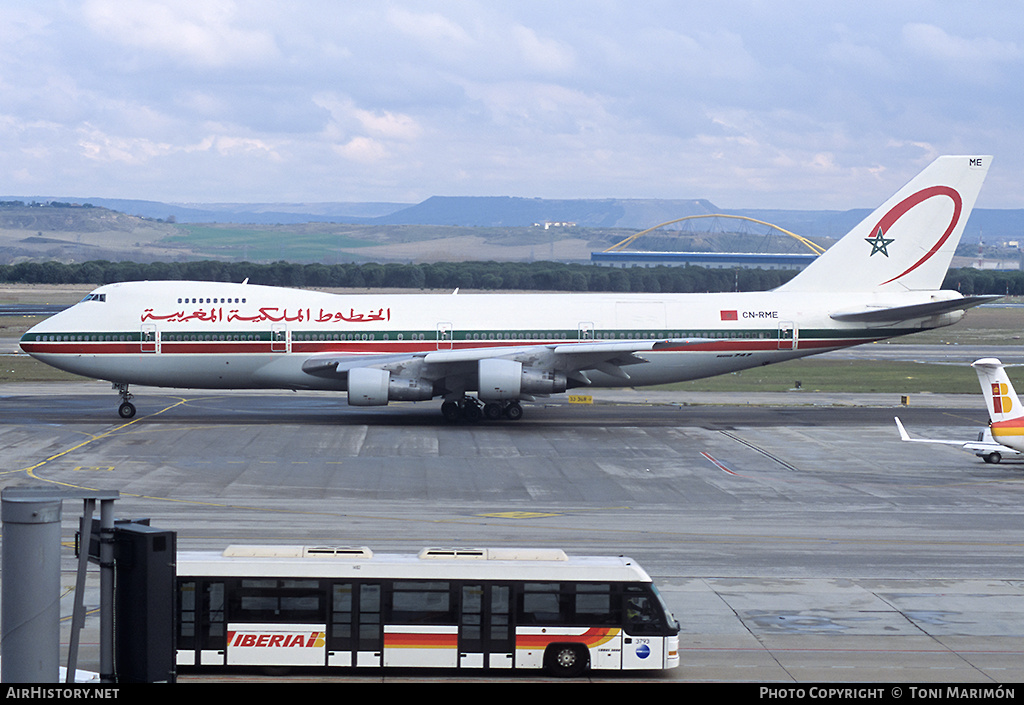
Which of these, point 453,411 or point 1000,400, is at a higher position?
point 1000,400

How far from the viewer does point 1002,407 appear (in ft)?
116

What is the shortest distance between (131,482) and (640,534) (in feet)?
54.7

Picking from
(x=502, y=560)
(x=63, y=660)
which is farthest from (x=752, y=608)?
(x=63, y=660)

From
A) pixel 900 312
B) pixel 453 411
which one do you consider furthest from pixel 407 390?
pixel 900 312

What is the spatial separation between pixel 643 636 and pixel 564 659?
53.2 inches

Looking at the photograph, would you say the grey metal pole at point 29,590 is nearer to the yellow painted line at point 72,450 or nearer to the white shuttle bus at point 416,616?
the white shuttle bus at point 416,616

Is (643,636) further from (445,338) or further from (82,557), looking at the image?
(445,338)

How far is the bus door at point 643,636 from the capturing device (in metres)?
17.1

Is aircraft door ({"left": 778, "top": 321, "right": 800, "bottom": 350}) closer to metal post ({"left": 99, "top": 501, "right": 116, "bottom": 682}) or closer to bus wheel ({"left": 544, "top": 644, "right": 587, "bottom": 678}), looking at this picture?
bus wheel ({"left": 544, "top": 644, "right": 587, "bottom": 678})

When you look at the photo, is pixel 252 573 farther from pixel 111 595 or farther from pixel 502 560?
pixel 111 595

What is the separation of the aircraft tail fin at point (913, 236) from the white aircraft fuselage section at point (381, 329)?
3.65ft

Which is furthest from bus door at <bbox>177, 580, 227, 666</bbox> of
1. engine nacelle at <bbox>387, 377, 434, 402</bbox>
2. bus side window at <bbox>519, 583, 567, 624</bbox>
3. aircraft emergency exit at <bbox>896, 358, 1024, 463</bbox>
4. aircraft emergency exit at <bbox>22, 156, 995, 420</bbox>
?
aircraft emergency exit at <bbox>896, 358, 1024, 463</bbox>

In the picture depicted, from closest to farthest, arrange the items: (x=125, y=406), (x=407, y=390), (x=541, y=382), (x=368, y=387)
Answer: (x=368, y=387) → (x=407, y=390) → (x=541, y=382) → (x=125, y=406)

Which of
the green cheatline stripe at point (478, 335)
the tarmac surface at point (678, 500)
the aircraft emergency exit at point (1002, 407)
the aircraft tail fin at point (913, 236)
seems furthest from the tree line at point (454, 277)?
the aircraft emergency exit at point (1002, 407)
